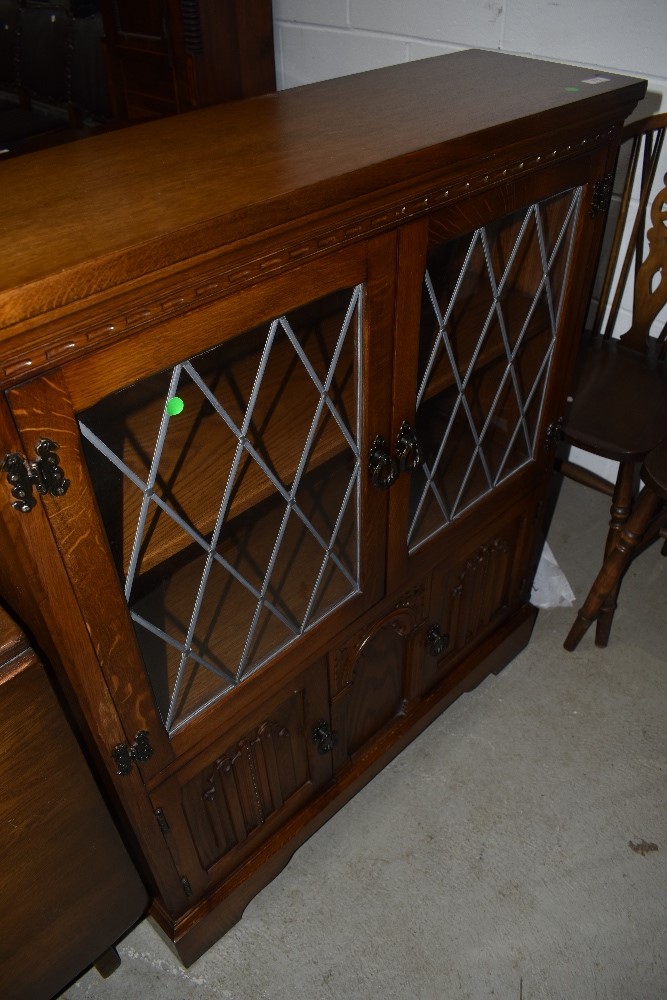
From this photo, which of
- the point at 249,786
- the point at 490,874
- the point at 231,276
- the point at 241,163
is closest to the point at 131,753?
the point at 249,786

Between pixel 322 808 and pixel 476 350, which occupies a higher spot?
pixel 476 350

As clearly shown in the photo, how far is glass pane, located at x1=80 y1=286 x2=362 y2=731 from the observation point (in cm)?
69

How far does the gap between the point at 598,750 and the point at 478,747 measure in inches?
9.8

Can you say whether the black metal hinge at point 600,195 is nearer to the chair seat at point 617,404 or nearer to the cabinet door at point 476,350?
the cabinet door at point 476,350

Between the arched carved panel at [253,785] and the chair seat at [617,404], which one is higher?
the chair seat at [617,404]

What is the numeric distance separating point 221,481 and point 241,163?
0.33 meters

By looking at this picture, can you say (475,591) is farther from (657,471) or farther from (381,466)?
(381,466)

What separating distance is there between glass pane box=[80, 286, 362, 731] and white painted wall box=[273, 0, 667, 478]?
1120mm

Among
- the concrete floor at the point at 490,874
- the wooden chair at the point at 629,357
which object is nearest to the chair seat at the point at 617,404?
the wooden chair at the point at 629,357

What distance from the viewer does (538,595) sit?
5.92ft

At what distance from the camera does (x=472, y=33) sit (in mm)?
1643

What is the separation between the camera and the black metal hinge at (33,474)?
1.82 feet

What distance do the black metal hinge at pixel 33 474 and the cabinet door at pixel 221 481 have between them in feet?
0.04

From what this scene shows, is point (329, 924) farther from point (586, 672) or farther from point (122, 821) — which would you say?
point (586, 672)
